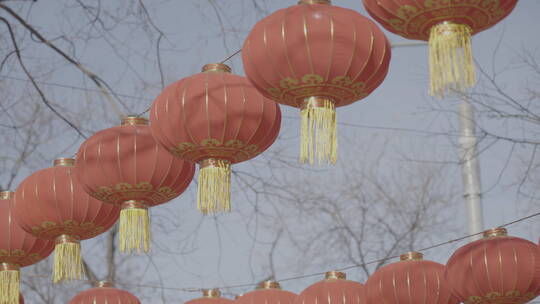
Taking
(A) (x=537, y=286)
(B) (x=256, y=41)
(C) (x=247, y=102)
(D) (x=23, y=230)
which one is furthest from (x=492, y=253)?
(D) (x=23, y=230)

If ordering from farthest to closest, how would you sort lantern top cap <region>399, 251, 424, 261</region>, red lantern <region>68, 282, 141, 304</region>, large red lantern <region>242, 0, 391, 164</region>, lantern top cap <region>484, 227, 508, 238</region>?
red lantern <region>68, 282, 141, 304</region> < lantern top cap <region>399, 251, 424, 261</region> < lantern top cap <region>484, 227, 508, 238</region> < large red lantern <region>242, 0, 391, 164</region>

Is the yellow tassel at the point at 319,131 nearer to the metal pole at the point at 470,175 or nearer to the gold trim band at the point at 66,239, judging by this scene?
the gold trim band at the point at 66,239

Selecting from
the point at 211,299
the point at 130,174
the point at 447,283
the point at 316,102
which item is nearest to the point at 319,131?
the point at 316,102

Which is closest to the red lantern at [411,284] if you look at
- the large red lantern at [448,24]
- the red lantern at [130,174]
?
the red lantern at [130,174]

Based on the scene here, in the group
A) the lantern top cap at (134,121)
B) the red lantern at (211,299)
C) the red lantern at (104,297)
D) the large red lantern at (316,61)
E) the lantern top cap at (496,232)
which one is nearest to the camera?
the large red lantern at (316,61)

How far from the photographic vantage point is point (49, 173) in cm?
470

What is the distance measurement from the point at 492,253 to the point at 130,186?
179 centimetres

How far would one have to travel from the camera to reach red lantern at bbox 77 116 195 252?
163 inches

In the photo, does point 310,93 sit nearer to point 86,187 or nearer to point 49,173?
point 86,187

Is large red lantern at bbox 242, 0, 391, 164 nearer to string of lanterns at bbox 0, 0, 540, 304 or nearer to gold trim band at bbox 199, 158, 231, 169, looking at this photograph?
string of lanterns at bbox 0, 0, 540, 304

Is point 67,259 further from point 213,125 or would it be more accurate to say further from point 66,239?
point 213,125

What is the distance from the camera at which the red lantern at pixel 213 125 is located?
3.79 meters

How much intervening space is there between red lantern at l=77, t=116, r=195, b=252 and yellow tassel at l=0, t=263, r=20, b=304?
1002mm

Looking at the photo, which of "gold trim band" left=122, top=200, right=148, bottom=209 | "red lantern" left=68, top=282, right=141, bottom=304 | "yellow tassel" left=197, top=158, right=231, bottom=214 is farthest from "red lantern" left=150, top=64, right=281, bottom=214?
"red lantern" left=68, top=282, right=141, bottom=304
